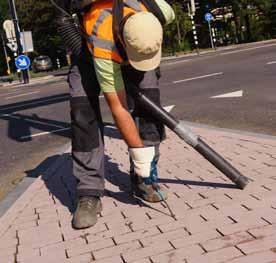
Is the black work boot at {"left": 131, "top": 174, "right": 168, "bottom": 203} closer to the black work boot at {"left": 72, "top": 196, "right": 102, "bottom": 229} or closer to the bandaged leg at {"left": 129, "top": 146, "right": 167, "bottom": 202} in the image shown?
the bandaged leg at {"left": 129, "top": 146, "right": 167, "bottom": 202}

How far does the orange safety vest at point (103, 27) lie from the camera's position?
3463 mm

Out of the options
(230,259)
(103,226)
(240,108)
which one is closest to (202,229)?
(230,259)

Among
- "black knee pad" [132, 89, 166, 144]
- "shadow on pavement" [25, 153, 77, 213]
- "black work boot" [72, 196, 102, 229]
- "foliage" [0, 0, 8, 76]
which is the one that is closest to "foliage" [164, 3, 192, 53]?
"foliage" [0, 0, 8, 76]

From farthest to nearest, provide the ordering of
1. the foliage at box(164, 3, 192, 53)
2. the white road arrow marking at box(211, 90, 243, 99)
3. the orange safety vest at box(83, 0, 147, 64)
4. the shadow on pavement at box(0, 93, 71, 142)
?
1. the foliage at box(164, 3, 192, 53)
2. the white road arrow marking at box(211, 90, 243, 99)
3. the shadow on pavement at box(0, 93, 71, 142)
4. the orange safety vest at box(83, 0, 147, 64)

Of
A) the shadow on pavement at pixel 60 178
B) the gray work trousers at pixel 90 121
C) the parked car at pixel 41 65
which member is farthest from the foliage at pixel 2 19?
the gray work trousers at pixel 90 121

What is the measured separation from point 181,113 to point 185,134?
17.4 feet

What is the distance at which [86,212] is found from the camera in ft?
12.6

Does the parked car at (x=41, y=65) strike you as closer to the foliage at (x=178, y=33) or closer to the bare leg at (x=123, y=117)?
the foliage at (x=178, y=33)

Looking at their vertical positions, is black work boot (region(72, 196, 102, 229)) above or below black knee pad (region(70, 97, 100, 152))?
below

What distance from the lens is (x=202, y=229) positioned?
11.0 ft

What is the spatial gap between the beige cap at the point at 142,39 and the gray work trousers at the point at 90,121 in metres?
0.44

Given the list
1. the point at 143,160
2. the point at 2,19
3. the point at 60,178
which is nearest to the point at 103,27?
the point at 143,160

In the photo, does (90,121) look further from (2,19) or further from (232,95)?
(2,19)

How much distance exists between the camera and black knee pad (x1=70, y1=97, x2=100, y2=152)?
3.88m
